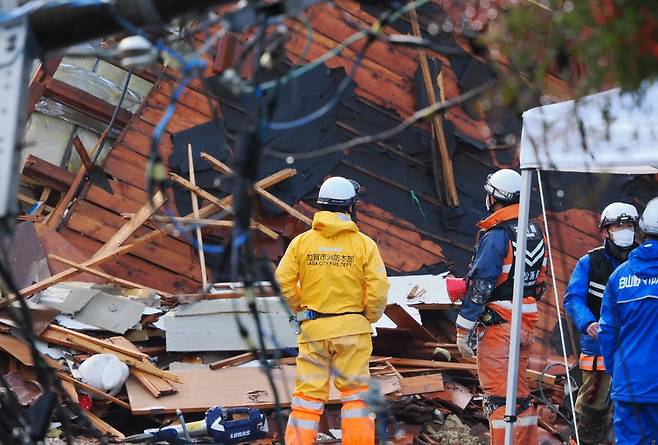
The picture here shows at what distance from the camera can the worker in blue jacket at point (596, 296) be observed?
27.7ft

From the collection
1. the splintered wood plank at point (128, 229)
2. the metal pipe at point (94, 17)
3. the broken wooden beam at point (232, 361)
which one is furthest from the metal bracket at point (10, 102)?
the splintered wood plank at point (128, 229)

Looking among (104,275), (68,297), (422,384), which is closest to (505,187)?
(422,384)

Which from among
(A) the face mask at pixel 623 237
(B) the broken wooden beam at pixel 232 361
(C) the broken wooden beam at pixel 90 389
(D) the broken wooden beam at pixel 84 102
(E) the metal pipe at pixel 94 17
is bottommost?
(C) the broken wooden beam at pixel 90 389

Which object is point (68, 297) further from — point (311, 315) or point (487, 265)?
point (487, 265)

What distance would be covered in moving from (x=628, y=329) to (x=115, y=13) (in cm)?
409

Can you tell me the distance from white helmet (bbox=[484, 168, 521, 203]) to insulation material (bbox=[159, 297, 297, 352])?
274 centimetres

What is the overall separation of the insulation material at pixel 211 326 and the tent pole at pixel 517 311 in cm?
310

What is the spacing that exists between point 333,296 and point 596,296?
2.13 m

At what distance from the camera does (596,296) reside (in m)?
8.54

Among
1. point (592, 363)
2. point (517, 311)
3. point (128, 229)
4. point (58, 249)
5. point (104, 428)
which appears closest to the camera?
point (517, 311)

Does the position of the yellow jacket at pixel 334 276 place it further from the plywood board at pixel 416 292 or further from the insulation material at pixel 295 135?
the insulation material at pixel 295 135

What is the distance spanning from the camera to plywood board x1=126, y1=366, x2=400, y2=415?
30.6 ft

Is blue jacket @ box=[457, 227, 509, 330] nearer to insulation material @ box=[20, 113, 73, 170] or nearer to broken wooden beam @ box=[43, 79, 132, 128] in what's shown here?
broken wooden beam @ box=[43, 79, 132, 128]

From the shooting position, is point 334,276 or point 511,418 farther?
point 334,276
